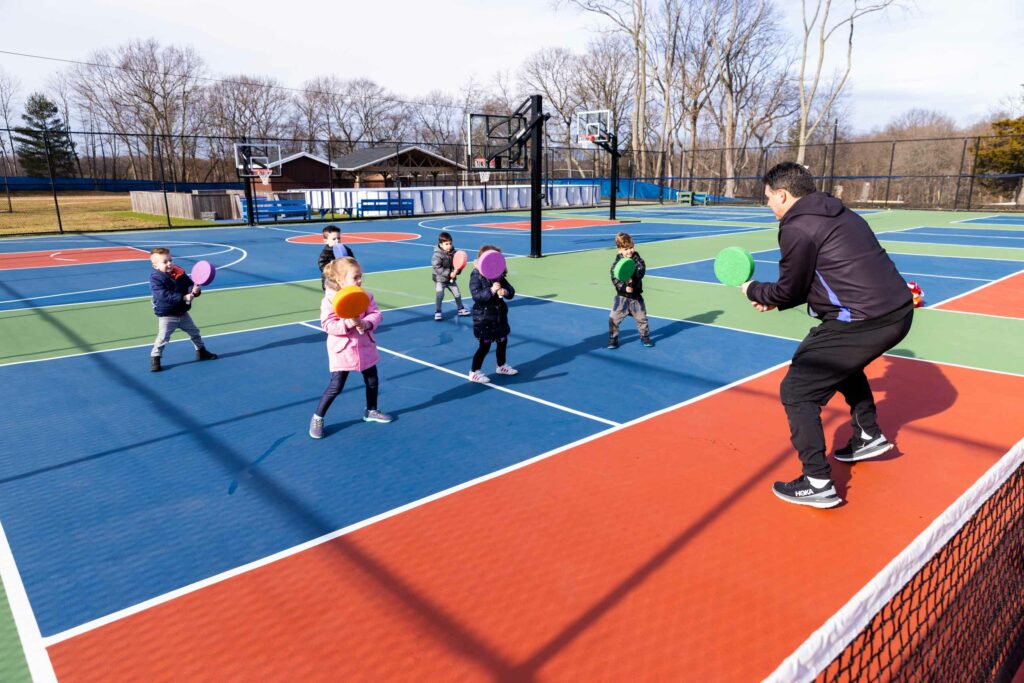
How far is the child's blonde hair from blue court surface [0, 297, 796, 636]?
1.49 meters

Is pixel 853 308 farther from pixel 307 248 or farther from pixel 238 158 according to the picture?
pixel 238 158

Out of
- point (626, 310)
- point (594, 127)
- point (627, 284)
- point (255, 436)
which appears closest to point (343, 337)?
point (255, 436)

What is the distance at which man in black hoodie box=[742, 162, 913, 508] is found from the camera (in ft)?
14.8

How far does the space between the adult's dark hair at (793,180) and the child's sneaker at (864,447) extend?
2.30 m

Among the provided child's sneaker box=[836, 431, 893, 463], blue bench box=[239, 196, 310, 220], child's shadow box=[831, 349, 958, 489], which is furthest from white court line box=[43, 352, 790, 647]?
blue bench box=[239, 196, 310, 220]

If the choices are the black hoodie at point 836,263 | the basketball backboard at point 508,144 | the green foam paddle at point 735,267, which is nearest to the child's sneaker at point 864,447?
the black hoodie at point 836,263

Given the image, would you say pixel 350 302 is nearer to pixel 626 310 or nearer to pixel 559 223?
pixel 626 310

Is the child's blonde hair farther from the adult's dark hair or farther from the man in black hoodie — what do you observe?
the adult's dark hair

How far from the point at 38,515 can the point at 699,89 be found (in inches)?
2645

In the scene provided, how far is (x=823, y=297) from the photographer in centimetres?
469

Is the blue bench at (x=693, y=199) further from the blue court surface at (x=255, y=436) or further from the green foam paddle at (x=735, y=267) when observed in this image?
the green foam paddle at (x=735, y=267)

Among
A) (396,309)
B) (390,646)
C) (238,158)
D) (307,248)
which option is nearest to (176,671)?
(390,646)

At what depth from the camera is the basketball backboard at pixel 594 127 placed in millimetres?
29741

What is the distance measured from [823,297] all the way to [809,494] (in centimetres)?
146
